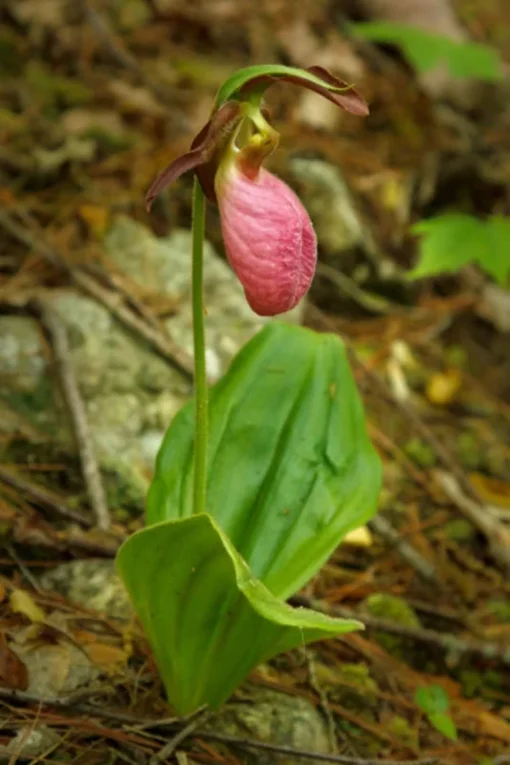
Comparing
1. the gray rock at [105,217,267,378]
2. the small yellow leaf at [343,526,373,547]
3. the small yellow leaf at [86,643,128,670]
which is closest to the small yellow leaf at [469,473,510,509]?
the small yellow leaf at [343,526,373,547]

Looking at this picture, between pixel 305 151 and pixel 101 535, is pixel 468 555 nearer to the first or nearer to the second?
pixel 101 535

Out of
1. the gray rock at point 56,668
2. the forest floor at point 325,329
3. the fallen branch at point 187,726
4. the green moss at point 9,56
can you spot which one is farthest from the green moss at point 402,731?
the green moss at point 9,56

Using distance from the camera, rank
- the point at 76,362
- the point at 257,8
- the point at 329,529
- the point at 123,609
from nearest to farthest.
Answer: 1. the point at 329,529
2. the point at 123,609
3. the point at 76,362
4. the point at 257,8

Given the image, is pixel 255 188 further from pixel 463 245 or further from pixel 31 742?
pixel 463 245

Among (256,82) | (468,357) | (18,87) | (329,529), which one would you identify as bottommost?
(468,357)

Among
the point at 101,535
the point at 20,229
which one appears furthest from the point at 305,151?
the point at 101,535

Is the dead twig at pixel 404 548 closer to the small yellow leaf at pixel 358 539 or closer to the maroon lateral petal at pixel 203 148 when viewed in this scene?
the small yellow leaf at pixel 358 539

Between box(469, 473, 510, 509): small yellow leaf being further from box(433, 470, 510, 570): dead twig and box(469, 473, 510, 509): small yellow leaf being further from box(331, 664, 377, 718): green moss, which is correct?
box(331, 664, 377, 718): green moss

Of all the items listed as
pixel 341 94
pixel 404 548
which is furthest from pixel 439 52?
pixel 341 94
